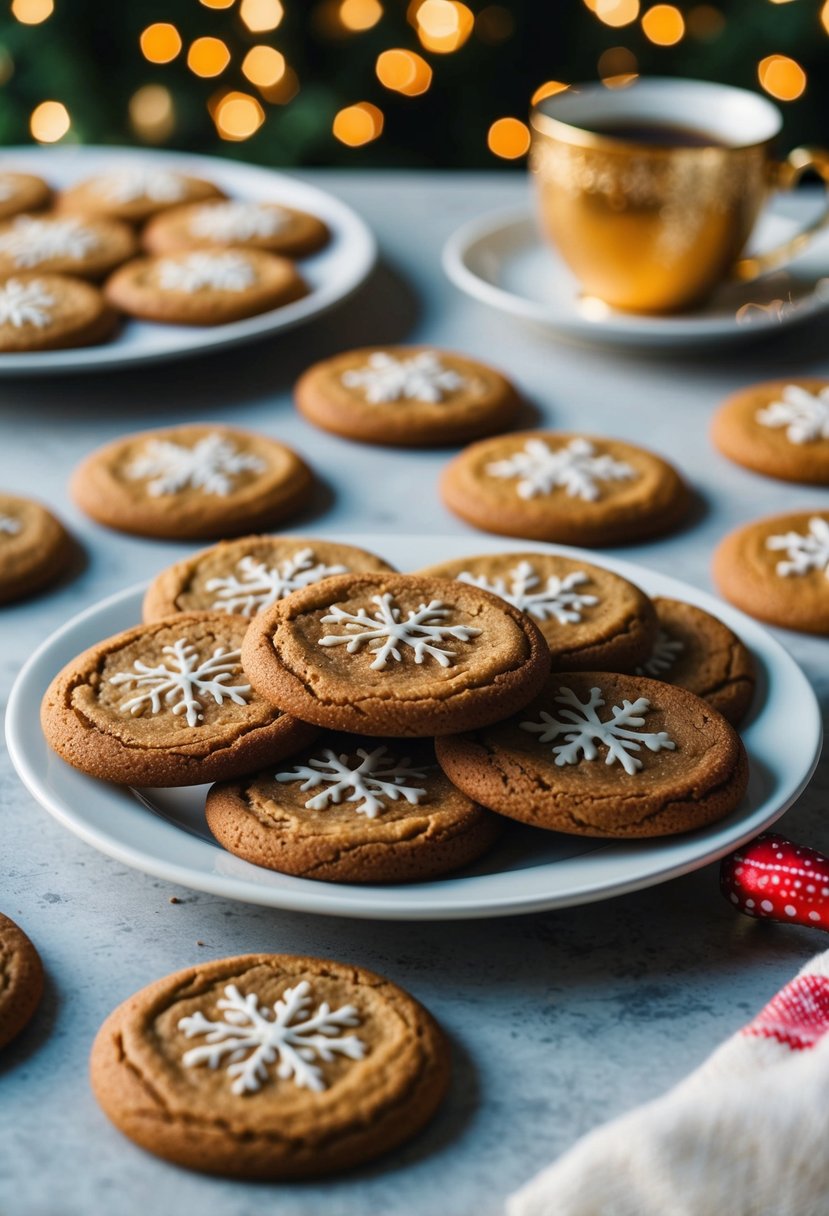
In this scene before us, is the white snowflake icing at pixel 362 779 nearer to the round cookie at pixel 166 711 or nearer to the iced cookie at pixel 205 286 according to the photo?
the round cookie at pixel 166 711

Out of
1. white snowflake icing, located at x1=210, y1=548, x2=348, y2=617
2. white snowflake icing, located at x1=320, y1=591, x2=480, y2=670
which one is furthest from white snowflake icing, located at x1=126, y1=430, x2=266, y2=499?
white snowflake icing, located at x1=320, y1=591, x2=480, y2=670

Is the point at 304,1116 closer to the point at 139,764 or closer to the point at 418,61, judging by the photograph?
the point at 139,764

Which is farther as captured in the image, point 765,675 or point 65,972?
point 765,675

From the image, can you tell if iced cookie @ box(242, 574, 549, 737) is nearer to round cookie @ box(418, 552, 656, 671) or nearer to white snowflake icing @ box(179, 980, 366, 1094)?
round cookie @ box(418, 552, 656, 671)

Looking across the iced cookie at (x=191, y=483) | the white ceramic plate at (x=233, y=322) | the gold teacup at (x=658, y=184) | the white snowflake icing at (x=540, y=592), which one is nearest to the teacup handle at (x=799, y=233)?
the gold teacup at (x=658, y=184)

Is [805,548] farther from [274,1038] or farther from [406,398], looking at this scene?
[274,1038]

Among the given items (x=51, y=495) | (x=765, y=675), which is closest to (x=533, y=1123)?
(x=765, y=675)
